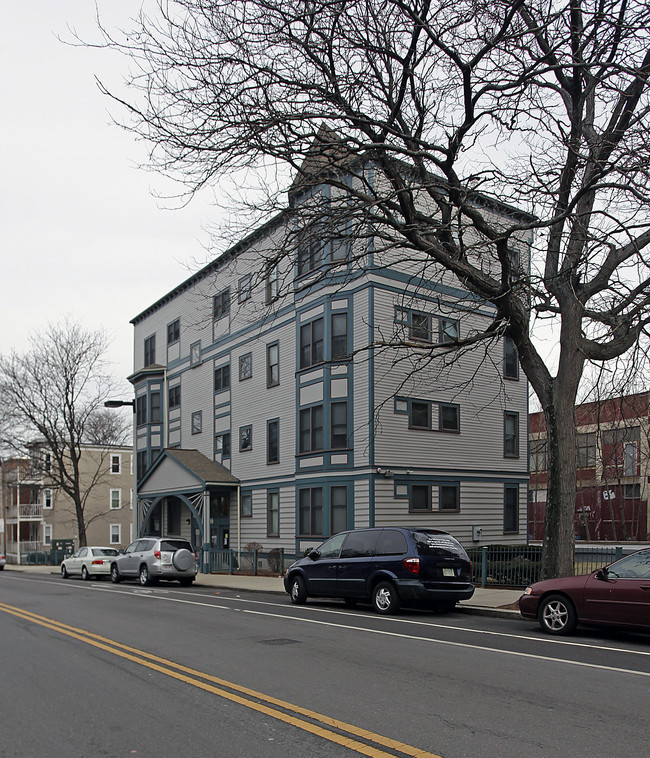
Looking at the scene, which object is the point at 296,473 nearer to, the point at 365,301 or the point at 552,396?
the point at 365,301

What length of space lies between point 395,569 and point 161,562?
40.3ft

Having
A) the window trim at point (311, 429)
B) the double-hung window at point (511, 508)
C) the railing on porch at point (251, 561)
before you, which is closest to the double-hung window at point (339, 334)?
the window trim at point (311, 429)

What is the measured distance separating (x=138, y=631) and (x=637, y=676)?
7.41 meters

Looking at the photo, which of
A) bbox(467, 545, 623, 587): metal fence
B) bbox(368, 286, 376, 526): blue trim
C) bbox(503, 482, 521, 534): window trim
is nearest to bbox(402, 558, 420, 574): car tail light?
bbox(467, 545, 623, 587): metal fence

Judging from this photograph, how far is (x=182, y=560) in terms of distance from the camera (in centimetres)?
2508

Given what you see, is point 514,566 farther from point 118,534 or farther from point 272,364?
point 118,534

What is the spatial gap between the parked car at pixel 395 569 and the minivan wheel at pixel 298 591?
47 cm

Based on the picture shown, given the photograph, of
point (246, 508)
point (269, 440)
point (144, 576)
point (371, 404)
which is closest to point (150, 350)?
point (246, 508)

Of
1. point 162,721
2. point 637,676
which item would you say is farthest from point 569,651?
point 162,721

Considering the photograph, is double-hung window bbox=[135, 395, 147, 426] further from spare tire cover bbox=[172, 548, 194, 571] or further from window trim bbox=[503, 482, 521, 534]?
window trim bbox=[503, 482, 521, 534]

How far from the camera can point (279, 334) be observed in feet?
99.8

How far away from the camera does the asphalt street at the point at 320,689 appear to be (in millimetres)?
5934

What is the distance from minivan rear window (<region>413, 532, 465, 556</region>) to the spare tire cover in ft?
39.4

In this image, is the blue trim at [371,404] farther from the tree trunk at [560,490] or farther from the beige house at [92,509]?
the beige house at [92,509]
